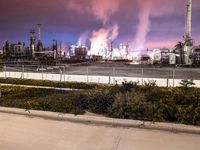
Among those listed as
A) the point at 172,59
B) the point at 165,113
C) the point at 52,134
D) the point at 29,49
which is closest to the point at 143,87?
the point at 165,113

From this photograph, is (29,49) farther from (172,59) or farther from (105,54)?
(172,59)

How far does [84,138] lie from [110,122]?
1.45 m

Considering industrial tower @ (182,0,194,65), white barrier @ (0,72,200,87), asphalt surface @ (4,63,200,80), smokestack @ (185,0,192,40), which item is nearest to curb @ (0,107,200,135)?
white barrier @ (0,72,200,87)

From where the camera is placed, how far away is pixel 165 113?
28.0 feet

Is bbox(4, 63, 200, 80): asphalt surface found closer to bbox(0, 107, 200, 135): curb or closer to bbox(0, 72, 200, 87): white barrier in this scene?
bbox(0, 72, 200, 87): white barrier

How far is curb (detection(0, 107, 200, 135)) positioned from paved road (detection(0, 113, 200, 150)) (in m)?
0.24

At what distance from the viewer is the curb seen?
770 centimetres

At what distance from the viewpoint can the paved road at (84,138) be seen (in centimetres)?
652

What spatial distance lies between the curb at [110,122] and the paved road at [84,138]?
0.24m

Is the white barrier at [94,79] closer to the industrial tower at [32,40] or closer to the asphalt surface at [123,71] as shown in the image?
the asphalt surface at [123,71]

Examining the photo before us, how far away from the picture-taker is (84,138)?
709 centimetres

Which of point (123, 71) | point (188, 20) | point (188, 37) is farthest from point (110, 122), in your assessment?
point (188, 20)

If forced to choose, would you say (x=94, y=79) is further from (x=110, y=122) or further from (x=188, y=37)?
(x=188, y=37)

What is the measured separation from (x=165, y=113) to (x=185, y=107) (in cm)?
56
